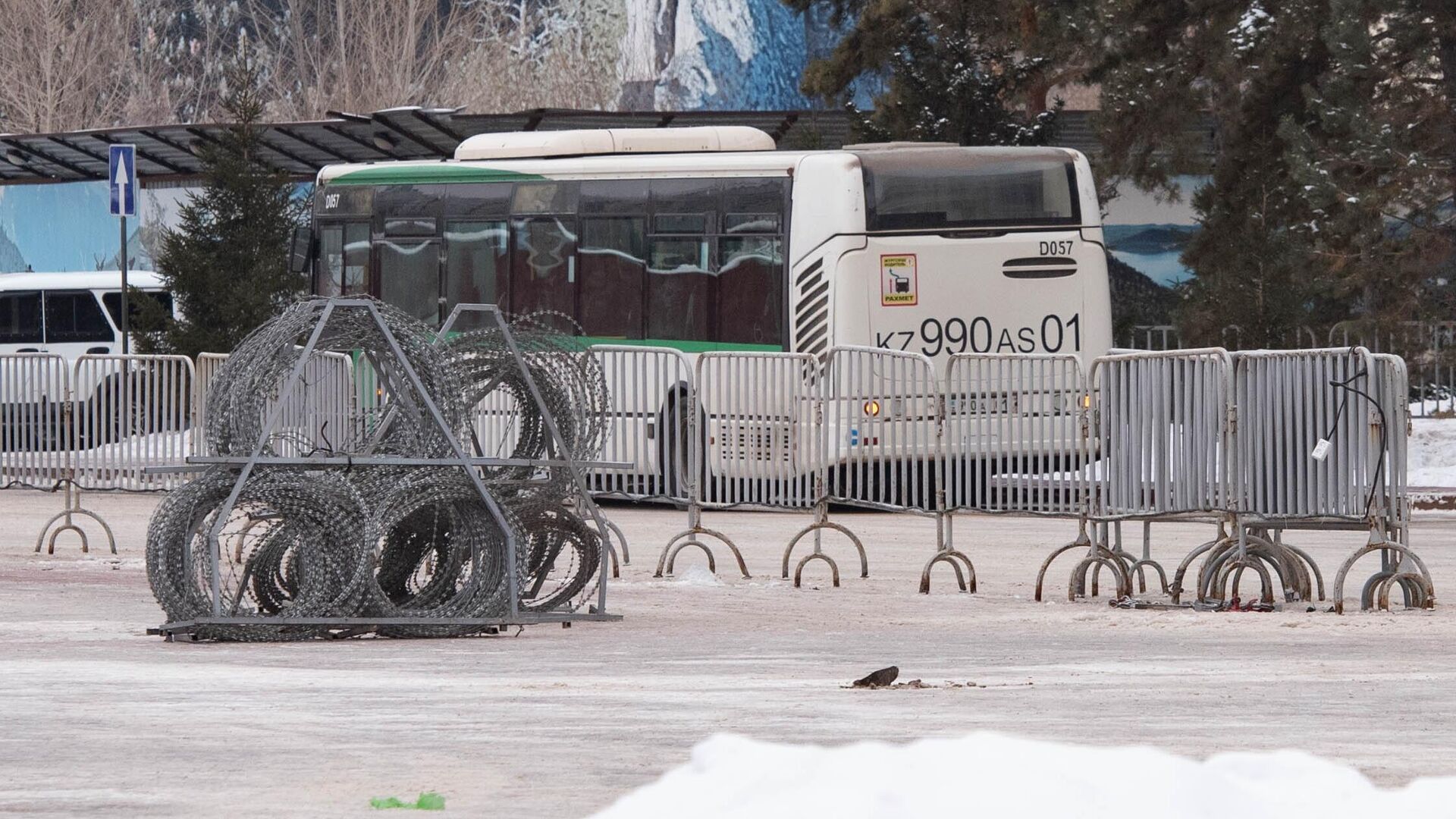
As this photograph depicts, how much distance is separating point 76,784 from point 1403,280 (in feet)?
74.8

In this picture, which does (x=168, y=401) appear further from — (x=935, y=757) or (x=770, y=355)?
(x=935, y=757)

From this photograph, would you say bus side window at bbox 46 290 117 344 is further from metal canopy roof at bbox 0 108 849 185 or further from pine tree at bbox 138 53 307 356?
pine tree at bbox 138 53 307 356

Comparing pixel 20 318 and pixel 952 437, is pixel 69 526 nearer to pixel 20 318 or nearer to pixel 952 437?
pixel 952 437

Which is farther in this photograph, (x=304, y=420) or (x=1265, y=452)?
(x=304, y=420)

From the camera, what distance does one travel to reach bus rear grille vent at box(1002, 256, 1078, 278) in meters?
23.2

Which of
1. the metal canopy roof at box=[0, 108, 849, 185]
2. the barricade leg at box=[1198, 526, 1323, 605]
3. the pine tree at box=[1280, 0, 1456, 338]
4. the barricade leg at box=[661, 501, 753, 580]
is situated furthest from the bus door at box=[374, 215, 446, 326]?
the barricade leg at box=[1198, 526, 1323, 605]

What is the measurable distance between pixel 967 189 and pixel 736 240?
8.00ft

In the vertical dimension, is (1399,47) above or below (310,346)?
above

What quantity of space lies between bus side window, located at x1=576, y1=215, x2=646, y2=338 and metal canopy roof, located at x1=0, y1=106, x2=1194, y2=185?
8.40m

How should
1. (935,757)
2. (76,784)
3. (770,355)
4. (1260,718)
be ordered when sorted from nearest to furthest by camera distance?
(935,757)
(76,784)
(1260,718)
(770,355)

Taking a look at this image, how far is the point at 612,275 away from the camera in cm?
2464

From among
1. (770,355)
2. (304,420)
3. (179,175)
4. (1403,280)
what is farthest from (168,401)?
(179,175)

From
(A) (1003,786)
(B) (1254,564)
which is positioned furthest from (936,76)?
(A) (1003,786)

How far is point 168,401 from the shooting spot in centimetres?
1847
